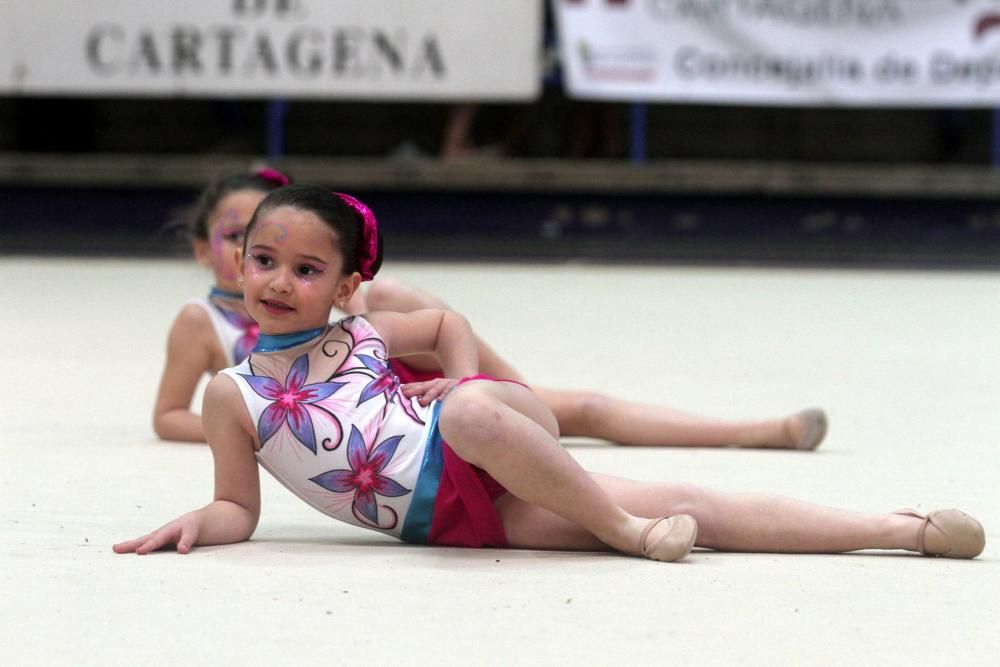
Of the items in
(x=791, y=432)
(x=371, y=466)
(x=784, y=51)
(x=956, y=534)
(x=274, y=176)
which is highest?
(x=274, y=176)

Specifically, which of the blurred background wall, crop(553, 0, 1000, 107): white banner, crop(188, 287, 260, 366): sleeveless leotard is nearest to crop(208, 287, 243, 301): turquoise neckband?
crop(188, 287, 260, 366): sleeveless leotard

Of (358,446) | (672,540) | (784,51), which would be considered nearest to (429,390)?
(358,446)

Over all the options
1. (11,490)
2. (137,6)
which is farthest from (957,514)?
(137,6)

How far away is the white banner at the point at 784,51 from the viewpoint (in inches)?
371

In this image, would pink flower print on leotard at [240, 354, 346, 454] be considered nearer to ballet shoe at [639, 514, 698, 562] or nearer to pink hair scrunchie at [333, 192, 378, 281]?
pink hair scrunchie at [333, 192, 378, 281]

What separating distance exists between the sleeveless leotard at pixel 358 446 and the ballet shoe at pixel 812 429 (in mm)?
1261

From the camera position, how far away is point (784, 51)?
31.0 ft

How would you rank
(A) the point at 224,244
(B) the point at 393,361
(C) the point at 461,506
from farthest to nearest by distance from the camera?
(A) the point at 224,244 < (B) the point at 393,361 < (C) the point at 461,506

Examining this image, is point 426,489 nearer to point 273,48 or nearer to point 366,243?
point 366,243

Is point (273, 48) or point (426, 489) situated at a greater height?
point (273, 48)

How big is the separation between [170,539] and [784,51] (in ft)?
25.5

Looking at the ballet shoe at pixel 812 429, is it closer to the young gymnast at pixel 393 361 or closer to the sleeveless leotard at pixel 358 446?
the young gymnast at pixel 393 361

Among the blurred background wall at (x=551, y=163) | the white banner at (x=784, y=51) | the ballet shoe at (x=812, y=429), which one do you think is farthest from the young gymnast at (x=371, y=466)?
the white banner at (x=784, y=51)

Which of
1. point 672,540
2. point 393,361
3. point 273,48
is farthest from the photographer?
point 273,48
